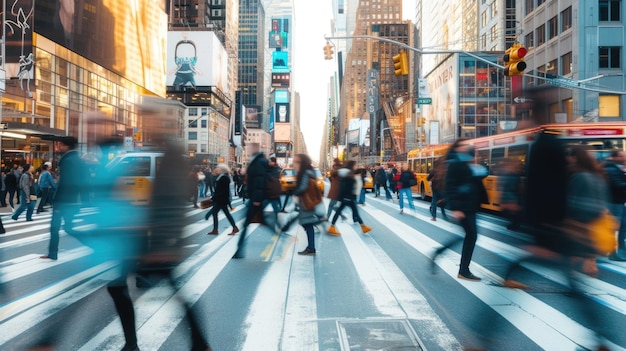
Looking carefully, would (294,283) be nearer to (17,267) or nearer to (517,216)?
(517,216)

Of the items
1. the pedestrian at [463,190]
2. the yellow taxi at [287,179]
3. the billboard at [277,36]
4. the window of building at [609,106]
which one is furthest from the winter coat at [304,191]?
the billboard at [277,36]

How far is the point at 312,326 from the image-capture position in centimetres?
472

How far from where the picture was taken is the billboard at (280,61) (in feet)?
438

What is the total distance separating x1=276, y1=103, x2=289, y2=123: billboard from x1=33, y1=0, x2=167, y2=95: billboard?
2495 inches

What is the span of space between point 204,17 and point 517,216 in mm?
126199

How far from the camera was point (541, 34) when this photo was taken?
1618 inches

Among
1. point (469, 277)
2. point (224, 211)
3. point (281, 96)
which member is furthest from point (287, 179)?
point (281, 96)

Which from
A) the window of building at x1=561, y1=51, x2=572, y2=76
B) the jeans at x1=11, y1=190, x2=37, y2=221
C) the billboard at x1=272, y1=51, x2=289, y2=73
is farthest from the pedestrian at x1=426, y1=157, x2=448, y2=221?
the billboard at x1=272, y1=51, x2=289, y2=73

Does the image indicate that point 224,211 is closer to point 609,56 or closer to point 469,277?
point 469,277

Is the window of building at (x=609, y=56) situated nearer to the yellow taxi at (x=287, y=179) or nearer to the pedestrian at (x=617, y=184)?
the yellow taxi at (x=287, y=179)

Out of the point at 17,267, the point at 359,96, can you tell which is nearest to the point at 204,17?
the point at 359,96

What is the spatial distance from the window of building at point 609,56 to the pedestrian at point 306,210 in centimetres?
3361

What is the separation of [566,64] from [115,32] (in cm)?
3861

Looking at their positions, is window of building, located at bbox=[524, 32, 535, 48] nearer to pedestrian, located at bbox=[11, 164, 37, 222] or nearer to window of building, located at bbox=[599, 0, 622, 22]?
window of building, located at bbox=[599, 0, 622, 22]
